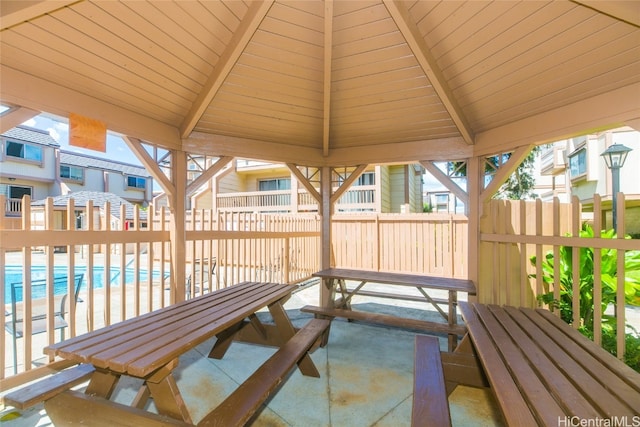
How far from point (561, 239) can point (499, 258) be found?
81 cm

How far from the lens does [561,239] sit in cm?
300

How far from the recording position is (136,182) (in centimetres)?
2530

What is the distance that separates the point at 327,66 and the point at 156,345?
2.86 metres

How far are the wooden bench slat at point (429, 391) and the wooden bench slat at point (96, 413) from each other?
1.12 meters

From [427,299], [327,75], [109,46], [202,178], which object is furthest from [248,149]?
[427,299]

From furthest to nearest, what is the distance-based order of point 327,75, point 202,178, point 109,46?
point 202,178
point 327,75
point 109,46

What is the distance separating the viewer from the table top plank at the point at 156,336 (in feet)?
4.73

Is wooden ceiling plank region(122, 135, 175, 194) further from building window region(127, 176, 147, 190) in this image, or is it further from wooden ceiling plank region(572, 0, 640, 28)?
building window region(127, 176, 147, 190)

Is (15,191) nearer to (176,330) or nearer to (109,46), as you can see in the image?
(109,46)

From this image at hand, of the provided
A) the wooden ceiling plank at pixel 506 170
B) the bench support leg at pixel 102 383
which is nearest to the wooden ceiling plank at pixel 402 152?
the wooden ceiling plank at pixel 506 170

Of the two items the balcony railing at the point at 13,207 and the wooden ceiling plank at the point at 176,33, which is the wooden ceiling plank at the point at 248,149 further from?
the balcony railing at the point at 13,207

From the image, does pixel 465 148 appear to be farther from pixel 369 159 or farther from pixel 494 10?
pixel 494 10

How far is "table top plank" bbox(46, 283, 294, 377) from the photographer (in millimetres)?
1442

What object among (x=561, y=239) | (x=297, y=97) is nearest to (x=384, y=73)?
(x=297, y=97)
